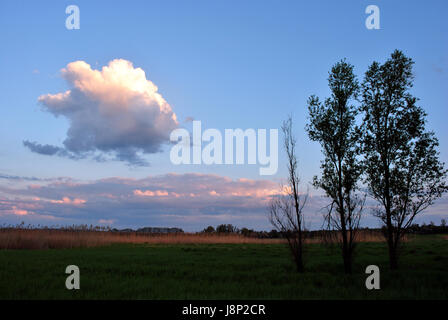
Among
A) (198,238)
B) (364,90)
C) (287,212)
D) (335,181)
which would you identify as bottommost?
(198,238)

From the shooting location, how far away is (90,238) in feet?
120

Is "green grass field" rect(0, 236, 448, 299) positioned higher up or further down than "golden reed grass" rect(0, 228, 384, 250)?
higher up

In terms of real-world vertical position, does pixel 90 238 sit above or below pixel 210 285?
below

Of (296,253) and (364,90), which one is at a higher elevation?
(364,90)

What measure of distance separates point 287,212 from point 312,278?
3122 millimetres

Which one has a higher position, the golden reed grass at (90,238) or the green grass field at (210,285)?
the green grass field at (210,285)

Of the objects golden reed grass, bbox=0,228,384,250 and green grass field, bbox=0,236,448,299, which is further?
golden reed grass, bbox=0,228,384,250

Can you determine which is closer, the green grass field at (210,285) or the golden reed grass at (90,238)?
the green grass field at (210,285)

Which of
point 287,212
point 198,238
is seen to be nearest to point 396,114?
point 287,212

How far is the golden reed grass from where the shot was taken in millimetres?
30250

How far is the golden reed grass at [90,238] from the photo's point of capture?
3025 cm

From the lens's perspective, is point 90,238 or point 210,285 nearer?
point 210,285
